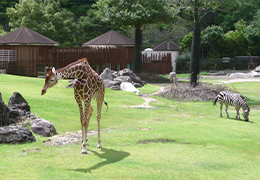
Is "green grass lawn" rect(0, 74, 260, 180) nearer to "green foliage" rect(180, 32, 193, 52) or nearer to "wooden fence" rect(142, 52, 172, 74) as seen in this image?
"wooden fence" rect(142, 52, 172, 74)

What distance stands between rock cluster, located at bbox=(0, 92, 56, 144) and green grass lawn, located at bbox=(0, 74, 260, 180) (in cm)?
32

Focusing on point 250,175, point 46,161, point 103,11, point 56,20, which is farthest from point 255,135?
point 56,20

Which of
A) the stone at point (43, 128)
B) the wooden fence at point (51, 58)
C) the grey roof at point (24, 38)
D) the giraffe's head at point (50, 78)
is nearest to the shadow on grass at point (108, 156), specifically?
the giraffe's head at point (50, 78)

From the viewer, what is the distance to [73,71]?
9914 millimetres

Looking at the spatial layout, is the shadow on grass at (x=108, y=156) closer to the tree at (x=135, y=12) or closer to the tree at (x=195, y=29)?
the tree at (x=195, y=29)

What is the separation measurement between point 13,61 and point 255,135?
27.6 meters

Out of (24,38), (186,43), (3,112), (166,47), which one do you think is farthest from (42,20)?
(3,112)

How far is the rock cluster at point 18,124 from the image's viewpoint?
36.3 ft

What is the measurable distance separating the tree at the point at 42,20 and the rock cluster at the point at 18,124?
3759 centimetres

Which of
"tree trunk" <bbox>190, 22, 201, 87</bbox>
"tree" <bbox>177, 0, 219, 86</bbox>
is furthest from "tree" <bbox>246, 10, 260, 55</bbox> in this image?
"tree trunk" <bbox>190, 22, 201, 87</bbox>

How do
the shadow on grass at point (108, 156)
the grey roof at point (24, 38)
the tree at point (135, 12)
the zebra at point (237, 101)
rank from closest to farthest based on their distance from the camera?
the shadow on grass at point (108, 156), the zebra at point (237, 101), the grey roof at point (24, 38), the tree at point (135, 12)

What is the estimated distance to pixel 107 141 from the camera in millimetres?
12203

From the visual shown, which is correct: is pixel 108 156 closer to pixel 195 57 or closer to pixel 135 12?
pixel 195 57

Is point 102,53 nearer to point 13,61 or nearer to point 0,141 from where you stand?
point 13,61
